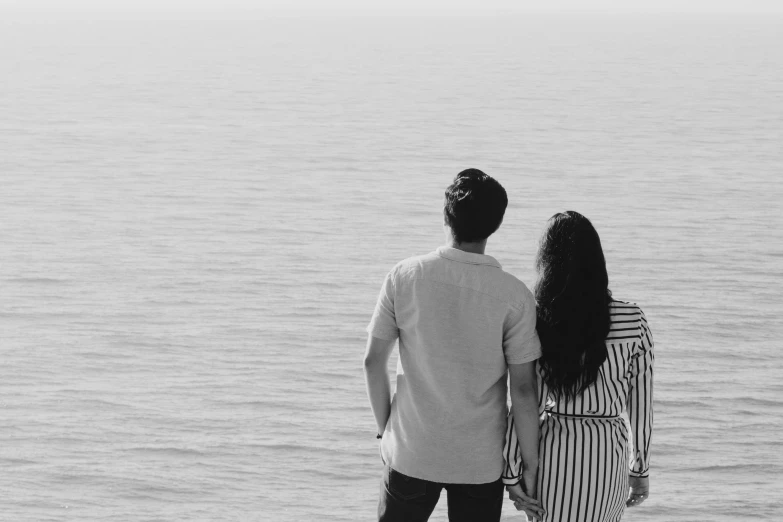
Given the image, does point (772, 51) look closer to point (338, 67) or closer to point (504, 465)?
point (338, 67)

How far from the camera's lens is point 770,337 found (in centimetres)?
1125

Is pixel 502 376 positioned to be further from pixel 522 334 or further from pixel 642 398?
pixel 642 398

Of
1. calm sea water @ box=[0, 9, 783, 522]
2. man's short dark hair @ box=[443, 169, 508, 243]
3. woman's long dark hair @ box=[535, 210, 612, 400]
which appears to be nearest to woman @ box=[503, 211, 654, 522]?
woman's long dark hair @ box=[535, 210, 612, 400]

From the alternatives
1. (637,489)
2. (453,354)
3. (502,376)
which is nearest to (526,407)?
(502,376)

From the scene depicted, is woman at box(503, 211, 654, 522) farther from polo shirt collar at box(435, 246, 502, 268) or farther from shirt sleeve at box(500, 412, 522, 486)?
polo shirt collar at box(435, 246, 502, 268)

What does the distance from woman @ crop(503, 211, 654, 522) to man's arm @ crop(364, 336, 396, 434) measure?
0.95ft

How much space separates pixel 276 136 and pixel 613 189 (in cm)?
1116

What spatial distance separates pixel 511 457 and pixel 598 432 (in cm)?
20

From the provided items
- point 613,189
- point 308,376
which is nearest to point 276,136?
point 613,189

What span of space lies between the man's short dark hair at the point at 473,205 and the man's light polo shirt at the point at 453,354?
5cm

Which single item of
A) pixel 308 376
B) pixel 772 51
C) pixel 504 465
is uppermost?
pixel 772 51

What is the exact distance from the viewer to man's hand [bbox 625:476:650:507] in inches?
108

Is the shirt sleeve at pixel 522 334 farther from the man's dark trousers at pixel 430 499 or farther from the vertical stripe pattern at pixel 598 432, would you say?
the man's dark trousers at pixel 430 499

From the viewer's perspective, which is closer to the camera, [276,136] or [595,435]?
[595,435]
